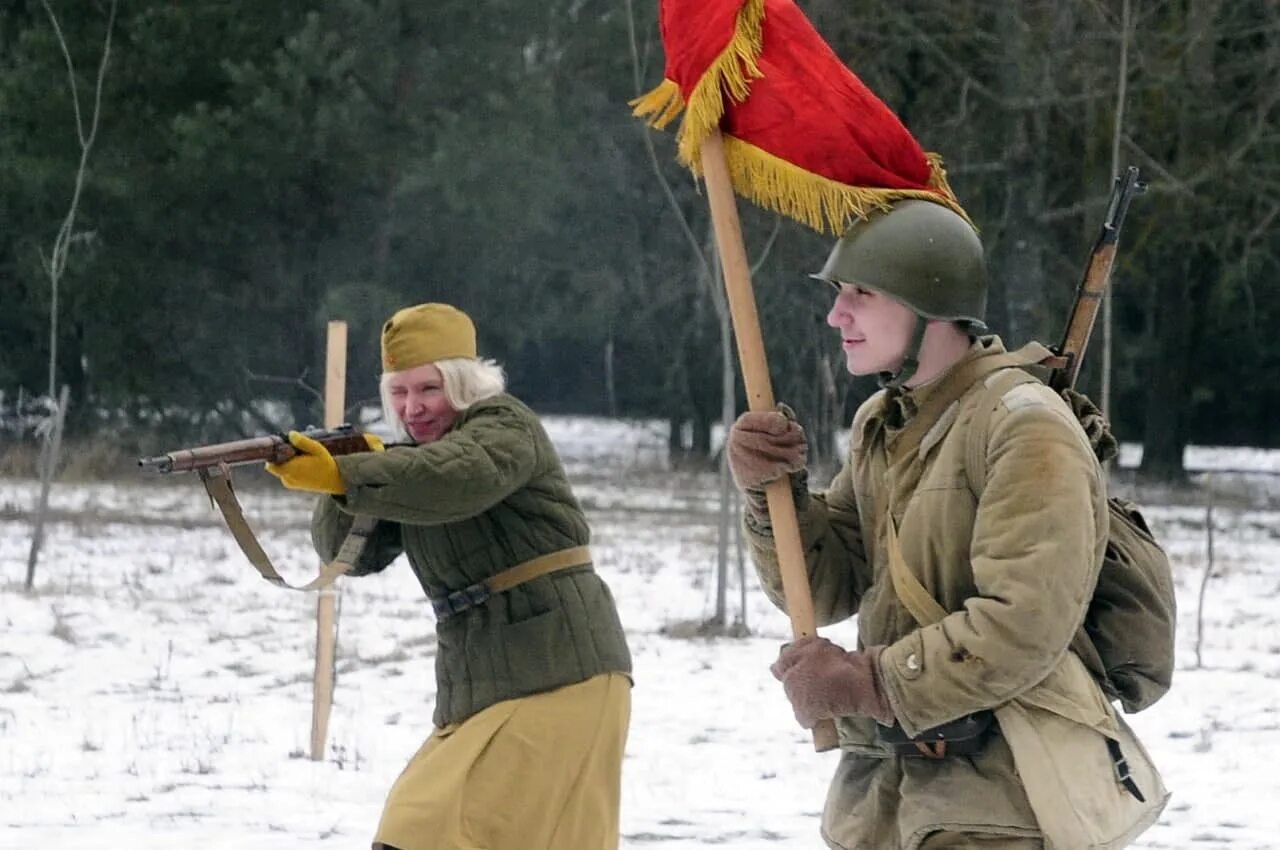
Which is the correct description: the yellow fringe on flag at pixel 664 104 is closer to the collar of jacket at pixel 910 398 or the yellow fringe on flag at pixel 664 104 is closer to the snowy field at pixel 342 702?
the collar of jacket at pixel 910 398

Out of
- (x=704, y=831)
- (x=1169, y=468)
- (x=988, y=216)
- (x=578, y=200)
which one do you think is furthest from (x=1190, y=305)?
(x=704, y=831)

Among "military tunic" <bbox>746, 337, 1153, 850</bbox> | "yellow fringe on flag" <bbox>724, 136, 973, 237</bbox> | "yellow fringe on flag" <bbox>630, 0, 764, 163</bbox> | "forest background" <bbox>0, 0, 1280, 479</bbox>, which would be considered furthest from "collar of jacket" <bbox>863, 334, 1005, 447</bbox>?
"forest background" <bbox>0, 0, 1280, 479</bbox>

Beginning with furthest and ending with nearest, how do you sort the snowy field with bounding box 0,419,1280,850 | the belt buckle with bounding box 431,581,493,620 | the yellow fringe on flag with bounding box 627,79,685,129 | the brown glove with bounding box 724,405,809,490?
the snowy field with bounding box 0,419,1280,850 → the belt buckle with bounding box 431,581,493,620 → the yellow fringe on flag with bounding box 627,79,685,129 → the brown glove with bounding box 724,405,809,490

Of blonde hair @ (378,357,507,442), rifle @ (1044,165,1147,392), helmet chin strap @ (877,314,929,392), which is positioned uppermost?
rifle @ (1044,165,1147,392)

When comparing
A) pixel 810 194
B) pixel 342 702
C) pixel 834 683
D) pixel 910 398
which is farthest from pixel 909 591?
pixel 342 702

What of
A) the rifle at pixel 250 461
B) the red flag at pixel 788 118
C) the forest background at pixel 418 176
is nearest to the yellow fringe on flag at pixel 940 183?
the red flag at pixel 788 118

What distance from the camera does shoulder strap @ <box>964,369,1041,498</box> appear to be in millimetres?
2463

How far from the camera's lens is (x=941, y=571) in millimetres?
2512

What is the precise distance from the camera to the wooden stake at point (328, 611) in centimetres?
679

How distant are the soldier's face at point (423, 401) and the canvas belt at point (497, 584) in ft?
1.19

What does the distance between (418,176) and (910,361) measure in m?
16.7

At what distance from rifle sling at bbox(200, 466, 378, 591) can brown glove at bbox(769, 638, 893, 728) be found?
1.61 m

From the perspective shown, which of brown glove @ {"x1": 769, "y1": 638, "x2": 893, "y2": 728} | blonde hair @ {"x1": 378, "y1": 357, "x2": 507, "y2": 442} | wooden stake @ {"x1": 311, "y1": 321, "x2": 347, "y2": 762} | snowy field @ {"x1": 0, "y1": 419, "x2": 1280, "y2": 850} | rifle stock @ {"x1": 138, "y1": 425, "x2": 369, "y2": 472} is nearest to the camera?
brown glove @ {"x1": 769, "y1": 638, "x2": 893, "y2": 728}

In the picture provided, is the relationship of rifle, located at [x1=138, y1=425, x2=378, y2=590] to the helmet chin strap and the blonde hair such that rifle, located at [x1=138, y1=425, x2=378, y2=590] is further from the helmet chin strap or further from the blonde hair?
the helmet chin strap
